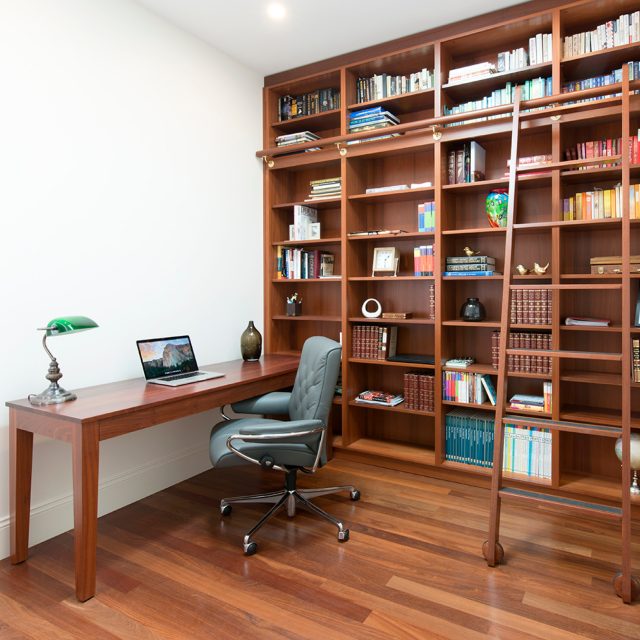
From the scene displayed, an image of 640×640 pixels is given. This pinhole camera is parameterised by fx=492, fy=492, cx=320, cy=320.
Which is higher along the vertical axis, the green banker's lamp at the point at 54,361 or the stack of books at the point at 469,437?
the green banker's lamp at the point at 54,361

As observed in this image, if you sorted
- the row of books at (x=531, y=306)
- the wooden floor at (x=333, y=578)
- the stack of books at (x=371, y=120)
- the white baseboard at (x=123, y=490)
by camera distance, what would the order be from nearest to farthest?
the wooden floor at (x=333, y=578) → the white baseboard at (x=123, y=490) → the row of books at (x=531, y=306) → the stack of books at (x=371, y=120)

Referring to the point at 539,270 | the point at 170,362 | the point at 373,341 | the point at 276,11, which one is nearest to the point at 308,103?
the point at 276,11

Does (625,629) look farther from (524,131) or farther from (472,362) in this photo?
(524,131)

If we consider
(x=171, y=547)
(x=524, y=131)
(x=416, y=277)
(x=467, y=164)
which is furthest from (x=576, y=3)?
(x=171, y=547)

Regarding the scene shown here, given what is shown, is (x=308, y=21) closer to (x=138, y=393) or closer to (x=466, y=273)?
(x=466, y=273)

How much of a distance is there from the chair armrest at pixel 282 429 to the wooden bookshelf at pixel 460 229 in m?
1.13

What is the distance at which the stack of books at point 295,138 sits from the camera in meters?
3.70

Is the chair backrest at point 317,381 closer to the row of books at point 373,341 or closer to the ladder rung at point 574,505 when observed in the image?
the row of books at point 373,341

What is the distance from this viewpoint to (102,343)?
109 inches

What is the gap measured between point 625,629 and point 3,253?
9.91 ft

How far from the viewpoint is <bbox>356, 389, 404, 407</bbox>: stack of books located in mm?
3439

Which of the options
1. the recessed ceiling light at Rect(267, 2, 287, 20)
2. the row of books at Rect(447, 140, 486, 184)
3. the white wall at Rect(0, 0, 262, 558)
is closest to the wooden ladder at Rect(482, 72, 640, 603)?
the row of books at Rect(447, 140, 486, 184)

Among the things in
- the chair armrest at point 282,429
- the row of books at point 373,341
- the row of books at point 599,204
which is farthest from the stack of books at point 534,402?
the chair armrest at point 282,429

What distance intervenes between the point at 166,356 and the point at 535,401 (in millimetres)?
2245
